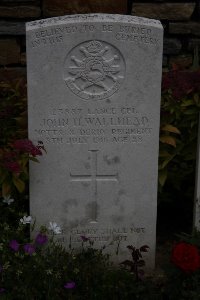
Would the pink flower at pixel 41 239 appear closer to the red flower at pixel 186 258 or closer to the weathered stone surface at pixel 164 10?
the red flower at pixel 186 258

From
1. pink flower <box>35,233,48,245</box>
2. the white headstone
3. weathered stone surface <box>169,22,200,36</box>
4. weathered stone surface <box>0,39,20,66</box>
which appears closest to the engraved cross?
pink flower <box>35,233,48,245</box>

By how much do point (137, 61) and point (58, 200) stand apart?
3.45 ft

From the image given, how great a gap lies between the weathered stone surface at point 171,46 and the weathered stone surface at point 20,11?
1273 mm

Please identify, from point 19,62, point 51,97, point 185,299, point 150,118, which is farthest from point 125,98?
point 19,62

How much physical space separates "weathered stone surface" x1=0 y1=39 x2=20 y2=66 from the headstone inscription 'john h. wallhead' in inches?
83.0

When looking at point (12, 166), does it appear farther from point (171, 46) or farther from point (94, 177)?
point (171, 46)

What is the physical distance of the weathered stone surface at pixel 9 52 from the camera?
18.8 feet

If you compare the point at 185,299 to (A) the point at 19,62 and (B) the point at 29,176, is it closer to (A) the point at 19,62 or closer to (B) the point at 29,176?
(B) the point at 29,176

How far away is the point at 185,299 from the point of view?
11.3 feet

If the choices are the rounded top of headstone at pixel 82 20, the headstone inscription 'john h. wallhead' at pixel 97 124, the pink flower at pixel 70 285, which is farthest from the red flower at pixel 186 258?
the rounded top of headstone at pixel 82 20

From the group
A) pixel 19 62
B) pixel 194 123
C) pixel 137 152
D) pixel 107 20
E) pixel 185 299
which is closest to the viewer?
pixel 185 299

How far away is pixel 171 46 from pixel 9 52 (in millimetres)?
1591

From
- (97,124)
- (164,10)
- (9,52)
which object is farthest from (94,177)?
(164,10)

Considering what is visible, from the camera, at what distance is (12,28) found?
571 cm
